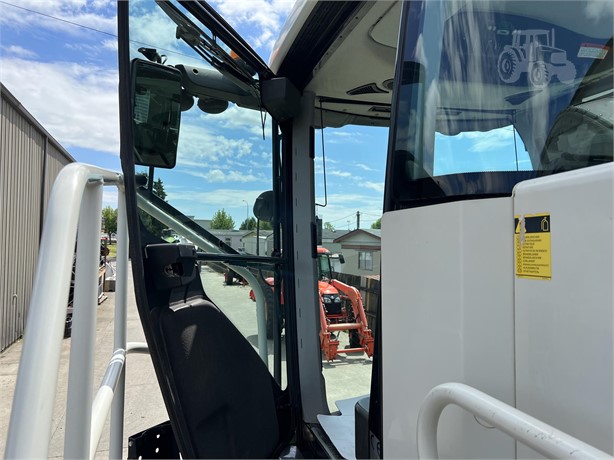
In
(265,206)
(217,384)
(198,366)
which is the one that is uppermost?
(265,206)

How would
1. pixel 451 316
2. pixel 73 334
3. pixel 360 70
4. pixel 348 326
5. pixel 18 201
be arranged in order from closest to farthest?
pixel 451 316 → pixel 73 334 → pixel 360 70 → pixel 348 326 → pixel 18 201

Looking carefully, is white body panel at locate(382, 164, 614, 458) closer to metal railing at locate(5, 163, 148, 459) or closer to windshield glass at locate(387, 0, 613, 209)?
windshield glass at locate(387, 0, 613, 209)

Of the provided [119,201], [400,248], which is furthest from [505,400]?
[119,201]

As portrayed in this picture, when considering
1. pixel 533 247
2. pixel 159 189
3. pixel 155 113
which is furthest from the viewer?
pixel 159 189

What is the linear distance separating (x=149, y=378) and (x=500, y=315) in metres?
5.27

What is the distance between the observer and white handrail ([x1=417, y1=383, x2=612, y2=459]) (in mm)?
578

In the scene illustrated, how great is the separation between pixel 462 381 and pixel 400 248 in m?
0.36

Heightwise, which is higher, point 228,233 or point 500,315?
point 228,233

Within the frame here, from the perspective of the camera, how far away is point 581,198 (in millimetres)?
708

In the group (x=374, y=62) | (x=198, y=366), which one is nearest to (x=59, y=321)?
(x=198, y=366)

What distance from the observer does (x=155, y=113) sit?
56.2 inches

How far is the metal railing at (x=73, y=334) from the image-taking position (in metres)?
0.69

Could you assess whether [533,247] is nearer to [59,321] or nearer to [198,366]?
[59,321]

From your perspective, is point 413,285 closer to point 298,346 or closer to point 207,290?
point 207,290
